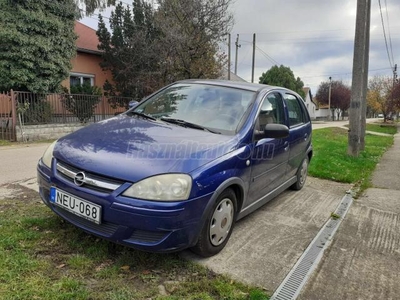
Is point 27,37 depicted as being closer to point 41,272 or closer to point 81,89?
point 81,89

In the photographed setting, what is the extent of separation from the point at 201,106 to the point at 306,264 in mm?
1957

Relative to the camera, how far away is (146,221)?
2.32 meters

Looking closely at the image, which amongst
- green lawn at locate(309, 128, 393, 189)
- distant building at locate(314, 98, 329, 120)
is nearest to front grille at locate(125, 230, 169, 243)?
green lawn at locate(309, 128, 393, 189)

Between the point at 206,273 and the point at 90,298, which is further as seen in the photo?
the point at 206,273

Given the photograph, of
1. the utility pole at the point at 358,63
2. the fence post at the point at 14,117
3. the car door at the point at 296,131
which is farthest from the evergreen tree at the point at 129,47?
the car door at the point at 296,131

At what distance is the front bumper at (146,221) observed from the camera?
2.32 metres

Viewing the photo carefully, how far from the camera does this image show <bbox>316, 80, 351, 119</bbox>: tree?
64.0m

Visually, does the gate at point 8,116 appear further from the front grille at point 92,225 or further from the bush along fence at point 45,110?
the front grille at point 92,225

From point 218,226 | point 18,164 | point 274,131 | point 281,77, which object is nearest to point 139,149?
point 218,226

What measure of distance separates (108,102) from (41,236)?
11415 mm

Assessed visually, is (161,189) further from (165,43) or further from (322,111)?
(322,111)

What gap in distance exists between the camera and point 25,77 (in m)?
11.1

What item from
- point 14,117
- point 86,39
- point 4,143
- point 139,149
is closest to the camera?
point 139,149

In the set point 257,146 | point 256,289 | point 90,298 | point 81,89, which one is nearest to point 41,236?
point 90,298
